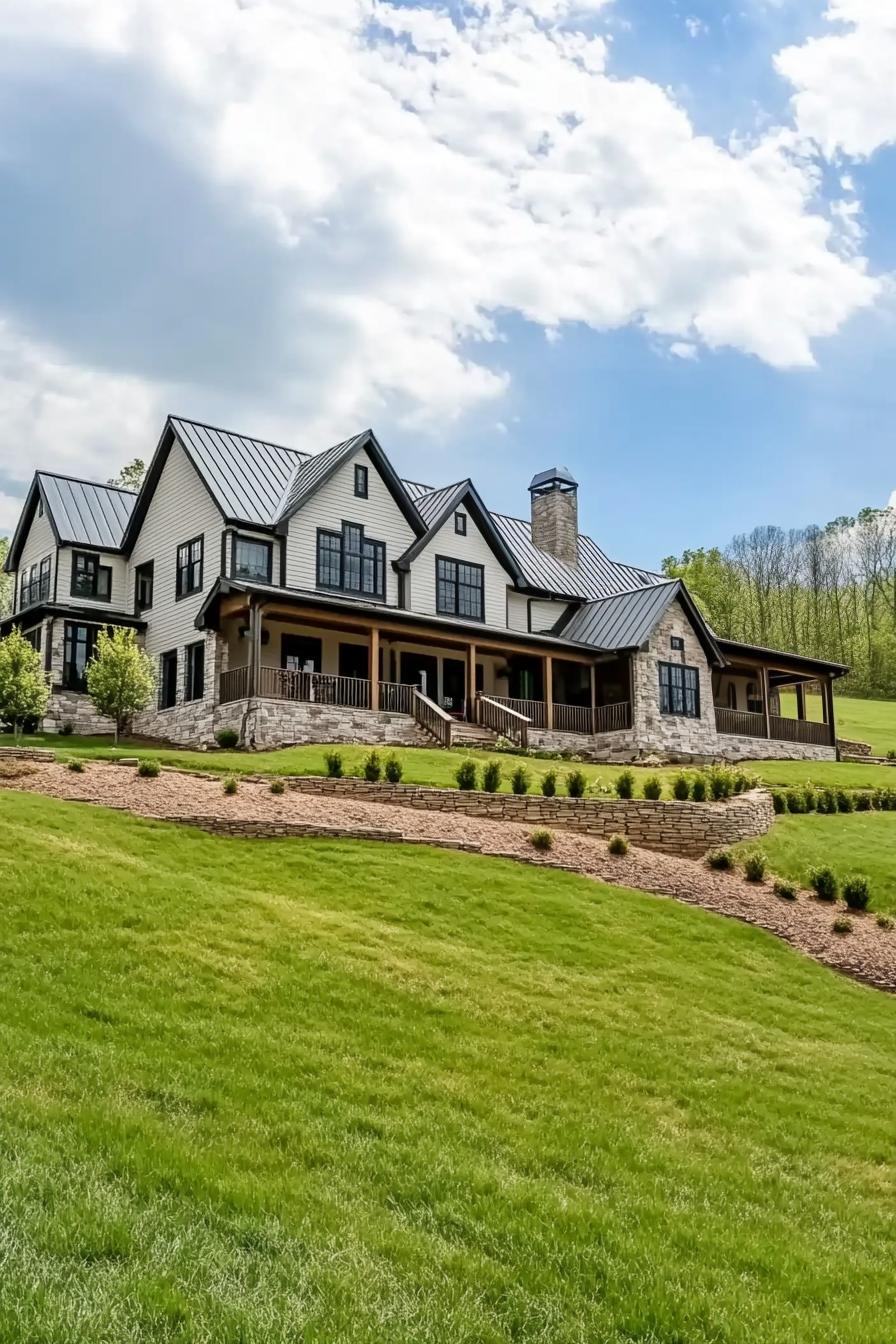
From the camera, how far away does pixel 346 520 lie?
34094mm

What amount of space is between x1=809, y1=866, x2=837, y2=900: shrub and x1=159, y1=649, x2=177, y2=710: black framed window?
786 inches

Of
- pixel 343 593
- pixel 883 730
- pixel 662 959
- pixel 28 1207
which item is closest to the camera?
pixel 28 1207

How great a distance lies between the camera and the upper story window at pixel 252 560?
3180 centimetres

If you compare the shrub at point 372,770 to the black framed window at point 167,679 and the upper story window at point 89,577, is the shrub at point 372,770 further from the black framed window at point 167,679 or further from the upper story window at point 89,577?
the upper story window at point 89,577

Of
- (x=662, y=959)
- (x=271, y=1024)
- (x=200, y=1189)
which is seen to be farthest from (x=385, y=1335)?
(x=662, y=959)

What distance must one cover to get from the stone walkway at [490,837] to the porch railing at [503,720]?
11791 mm

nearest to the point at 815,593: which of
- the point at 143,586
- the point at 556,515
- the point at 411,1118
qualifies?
the point at 556,515

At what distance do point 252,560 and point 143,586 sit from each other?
200 inches

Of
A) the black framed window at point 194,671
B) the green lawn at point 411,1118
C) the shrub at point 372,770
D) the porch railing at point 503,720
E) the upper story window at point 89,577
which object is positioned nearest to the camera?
the green lawn at point 411,1118

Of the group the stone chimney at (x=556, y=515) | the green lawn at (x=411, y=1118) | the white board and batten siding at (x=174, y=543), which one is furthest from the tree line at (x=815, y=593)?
the green lawn at (x=411, y=1118)

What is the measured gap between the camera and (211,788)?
62.0ft

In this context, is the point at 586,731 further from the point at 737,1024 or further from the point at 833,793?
the point at 737,1024

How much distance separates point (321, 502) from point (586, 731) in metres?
10.3

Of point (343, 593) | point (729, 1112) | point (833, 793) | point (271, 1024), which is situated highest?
point (343, 593)
